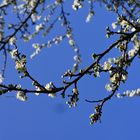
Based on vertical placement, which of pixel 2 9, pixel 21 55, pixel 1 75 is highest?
pixel 2 9

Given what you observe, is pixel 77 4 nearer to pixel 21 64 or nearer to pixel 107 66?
pixel 107 66

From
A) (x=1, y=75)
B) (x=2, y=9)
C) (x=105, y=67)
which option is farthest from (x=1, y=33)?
(x=105, y=67)

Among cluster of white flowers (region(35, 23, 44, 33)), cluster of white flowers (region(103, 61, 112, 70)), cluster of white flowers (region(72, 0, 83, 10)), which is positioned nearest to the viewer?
cluster of white flowers (region(103, 61, 112, 70))

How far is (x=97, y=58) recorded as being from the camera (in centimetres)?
464

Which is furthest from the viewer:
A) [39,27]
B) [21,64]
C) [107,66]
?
[39,27]

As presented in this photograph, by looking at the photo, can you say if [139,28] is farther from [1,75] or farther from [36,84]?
[1,75]

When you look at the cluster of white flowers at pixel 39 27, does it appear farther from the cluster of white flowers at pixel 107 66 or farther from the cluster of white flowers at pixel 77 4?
the cluster of white flowers at pixel 107 66

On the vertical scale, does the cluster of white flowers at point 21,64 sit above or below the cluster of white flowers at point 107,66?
below

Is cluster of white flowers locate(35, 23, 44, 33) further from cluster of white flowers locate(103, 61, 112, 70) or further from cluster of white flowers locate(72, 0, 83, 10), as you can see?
cluster of white flowers locate(103, 61, 112, 70)

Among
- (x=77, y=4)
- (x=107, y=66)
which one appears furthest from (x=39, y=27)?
(x=107, y=66)

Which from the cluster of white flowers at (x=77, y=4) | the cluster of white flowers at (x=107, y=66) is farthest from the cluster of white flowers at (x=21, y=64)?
the cluster of white flowers at (x=77, y=4)

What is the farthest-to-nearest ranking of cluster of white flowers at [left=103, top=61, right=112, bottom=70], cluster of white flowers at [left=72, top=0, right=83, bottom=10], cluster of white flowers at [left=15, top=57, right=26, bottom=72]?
cluster of white flowers at [left=72, top=0, right=83, bottom=10] → cluster of white flowers at [left=103, top=61, right=112, bottom=70] → cluster of white flowers at [left=15, top=57, right=26, bottom=72]

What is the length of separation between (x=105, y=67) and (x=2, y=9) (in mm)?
3228

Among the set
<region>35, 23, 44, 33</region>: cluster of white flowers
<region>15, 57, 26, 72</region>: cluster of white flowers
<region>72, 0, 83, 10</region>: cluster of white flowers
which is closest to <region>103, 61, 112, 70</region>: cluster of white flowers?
<region>15, 57, 26, 72</region>: cluster of white flowers
